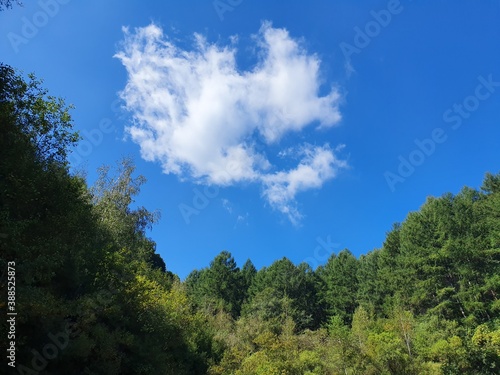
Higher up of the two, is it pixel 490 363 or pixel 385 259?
A: pixel 385 259

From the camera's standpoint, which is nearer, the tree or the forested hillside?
the forested hillside

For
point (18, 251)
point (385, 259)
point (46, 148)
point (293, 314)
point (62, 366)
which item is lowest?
point (62, 366)

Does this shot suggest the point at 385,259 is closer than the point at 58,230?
No

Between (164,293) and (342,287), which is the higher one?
(342,287)

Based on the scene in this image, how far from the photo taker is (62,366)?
18.1m

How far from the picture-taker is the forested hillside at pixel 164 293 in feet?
47.0

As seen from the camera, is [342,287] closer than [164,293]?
No

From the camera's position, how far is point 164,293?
3262cm

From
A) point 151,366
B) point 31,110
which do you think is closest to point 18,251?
point 31,110

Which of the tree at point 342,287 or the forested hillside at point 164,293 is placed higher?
A: the tree at point 342,287

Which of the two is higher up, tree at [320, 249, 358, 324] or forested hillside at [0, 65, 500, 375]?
tree at [320, 249, 358, 324]

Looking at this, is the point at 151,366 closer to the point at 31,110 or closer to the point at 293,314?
the point at 31,110

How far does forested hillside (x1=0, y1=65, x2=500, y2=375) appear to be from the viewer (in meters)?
14.3

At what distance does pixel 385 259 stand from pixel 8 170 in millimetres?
51629
